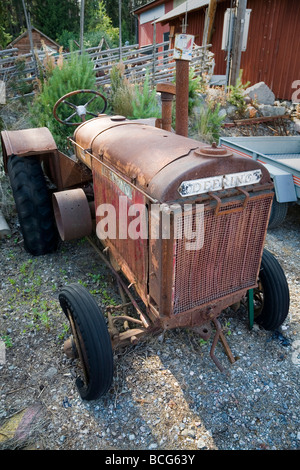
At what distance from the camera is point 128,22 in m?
31.1

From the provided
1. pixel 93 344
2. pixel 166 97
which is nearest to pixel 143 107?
pixel 166 97

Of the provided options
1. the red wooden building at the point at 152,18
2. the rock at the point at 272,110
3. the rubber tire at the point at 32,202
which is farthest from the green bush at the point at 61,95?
the red wooden building at the point at 152,18

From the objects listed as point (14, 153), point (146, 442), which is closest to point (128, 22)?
point (14, 153)

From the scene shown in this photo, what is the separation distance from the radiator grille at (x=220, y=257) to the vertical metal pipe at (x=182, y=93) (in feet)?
3.72

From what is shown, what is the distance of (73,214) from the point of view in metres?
2.86

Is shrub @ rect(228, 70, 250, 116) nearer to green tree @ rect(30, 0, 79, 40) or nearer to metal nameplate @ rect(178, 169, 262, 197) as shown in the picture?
metal nameplate @ rect(178, 169, 262, 197)

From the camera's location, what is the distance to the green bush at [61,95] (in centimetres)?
557

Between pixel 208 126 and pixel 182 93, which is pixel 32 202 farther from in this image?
pixel 208 126

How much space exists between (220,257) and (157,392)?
96cm

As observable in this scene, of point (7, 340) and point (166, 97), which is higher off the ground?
point (166, 97)

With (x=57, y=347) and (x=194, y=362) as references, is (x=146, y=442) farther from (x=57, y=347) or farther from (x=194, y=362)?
(x=57, y=347)

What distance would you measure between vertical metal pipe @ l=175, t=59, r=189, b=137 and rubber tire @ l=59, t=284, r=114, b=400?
1.58 metres

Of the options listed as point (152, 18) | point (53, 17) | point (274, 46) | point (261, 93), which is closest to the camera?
point (261, 93)

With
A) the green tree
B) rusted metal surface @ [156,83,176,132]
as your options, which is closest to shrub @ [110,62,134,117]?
rusted metal surface @ [156,83,176,132]
